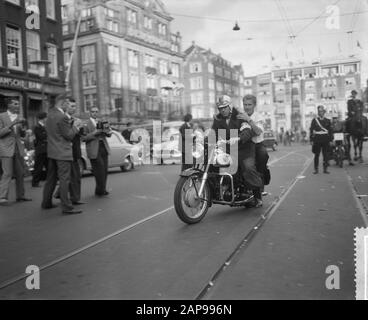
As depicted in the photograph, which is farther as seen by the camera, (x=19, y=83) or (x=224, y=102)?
(x=19, y=83)

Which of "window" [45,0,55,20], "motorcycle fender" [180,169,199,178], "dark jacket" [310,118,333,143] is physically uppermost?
"window" [45,0,55,20]

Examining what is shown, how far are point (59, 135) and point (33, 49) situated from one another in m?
19.5

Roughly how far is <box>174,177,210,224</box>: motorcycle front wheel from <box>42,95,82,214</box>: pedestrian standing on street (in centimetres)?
210

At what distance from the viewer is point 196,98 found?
251 ft

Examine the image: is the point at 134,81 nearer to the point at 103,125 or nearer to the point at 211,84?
the point at 211,84

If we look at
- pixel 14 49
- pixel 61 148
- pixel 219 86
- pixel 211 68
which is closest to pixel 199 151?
pixel 61 148

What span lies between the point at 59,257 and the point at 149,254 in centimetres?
90

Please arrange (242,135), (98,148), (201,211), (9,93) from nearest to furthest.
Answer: (201,211) < (242,135) < (98,148) < (9,93)

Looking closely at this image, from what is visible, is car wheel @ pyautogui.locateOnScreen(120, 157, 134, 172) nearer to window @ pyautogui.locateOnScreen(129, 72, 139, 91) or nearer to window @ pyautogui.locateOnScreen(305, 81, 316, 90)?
window @ pyautogui.locateOnScreen(129, 72, 139, 91)

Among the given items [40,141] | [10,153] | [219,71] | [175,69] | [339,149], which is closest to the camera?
[10,153]

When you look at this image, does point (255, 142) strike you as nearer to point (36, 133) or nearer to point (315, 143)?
point (315, 143)

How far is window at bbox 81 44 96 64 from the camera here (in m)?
49.6

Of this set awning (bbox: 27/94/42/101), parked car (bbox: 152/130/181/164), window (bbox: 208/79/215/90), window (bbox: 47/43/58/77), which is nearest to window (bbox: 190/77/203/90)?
window (bbox: 208/79/215/90)

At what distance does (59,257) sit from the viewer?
432cm
